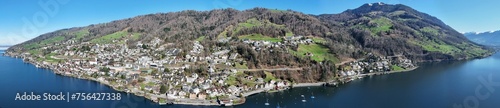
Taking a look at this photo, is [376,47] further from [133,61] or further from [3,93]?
[3,93]

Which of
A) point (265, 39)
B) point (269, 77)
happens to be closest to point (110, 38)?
point (265, 39)

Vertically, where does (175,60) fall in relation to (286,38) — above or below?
below

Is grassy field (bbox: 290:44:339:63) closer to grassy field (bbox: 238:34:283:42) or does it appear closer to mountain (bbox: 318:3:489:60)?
grassy field (bbox: 238:34:283:42)

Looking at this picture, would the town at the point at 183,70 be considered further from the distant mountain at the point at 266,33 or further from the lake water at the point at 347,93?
the distant mountain at the point at 266,33

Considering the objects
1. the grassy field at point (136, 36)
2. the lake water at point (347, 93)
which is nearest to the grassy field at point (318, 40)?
the lake water at point (347, 93)

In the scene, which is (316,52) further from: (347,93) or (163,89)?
(163,89)

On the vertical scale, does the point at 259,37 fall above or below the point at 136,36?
below

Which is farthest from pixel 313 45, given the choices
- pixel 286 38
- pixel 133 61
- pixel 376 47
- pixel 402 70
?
pixel 133 61
